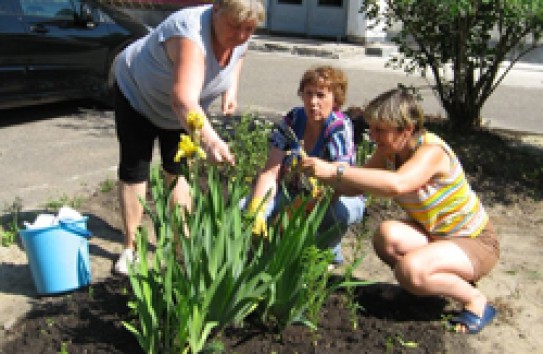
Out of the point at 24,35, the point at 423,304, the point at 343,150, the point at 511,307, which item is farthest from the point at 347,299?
the point at 24,35

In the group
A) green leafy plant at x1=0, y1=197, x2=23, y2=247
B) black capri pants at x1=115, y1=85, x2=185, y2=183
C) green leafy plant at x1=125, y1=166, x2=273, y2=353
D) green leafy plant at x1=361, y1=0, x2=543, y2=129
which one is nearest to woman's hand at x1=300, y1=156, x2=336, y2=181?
green leafy plant at x1=125, y1=166, x2=273, y2=353

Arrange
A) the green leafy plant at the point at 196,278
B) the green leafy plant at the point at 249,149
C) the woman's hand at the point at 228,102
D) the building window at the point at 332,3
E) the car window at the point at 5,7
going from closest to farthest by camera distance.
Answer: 1. the green leafy plant at the point at 196,278
2. the woman's hand at the point at 228,102
3. the green leafy plant at the point at 249,149
4. the car window at the point at 5,7
5. the building window at the point at 332,3

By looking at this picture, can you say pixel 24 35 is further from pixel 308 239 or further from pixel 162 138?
pixel 308 239

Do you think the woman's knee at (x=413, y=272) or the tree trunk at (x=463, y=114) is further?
the tree trunk at (x=463, y=114)

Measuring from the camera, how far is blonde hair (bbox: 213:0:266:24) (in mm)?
2821

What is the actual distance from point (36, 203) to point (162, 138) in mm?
1418

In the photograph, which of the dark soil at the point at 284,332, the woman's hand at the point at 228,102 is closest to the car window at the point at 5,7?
the woman's hand at the point at 228,102

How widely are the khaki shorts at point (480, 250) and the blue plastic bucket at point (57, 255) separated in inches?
69.9

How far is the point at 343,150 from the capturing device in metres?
3.30

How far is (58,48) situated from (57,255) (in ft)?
14.3

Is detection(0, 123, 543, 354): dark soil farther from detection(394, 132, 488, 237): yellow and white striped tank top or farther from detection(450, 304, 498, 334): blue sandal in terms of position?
detection(394, 132, 488, 237): yellow and white striped tank top

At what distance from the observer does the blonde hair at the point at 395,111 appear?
2875mm

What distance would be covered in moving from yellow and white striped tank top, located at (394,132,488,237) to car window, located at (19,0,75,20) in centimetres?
505

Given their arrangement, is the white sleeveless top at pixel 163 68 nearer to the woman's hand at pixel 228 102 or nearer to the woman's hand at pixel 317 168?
the woman's hand at pixel 228 102
